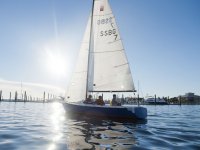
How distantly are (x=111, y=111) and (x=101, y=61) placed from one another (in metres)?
5.77

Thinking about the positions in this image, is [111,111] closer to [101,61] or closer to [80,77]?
[101,61]

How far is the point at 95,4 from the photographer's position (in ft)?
90.9

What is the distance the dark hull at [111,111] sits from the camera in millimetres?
21094

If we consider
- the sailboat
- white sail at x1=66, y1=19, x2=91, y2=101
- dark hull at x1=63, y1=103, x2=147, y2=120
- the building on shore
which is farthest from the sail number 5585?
the building on shore

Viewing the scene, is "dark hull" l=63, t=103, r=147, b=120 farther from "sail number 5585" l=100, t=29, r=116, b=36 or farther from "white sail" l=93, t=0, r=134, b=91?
"sail number 5585" l=100, t=29, r=116, b=36

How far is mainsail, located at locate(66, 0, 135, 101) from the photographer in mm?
24016

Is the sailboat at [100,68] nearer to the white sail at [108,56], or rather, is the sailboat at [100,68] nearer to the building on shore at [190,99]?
the white sail at [108,56]

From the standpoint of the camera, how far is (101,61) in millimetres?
25250

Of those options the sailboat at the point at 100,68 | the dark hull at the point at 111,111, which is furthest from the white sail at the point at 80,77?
the dark hull at the point at 111,111

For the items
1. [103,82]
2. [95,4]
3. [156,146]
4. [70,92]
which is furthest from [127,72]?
[156,146]

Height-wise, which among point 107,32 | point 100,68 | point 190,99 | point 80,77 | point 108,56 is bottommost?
point 190,99

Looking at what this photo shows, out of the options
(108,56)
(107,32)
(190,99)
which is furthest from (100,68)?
(190,99)

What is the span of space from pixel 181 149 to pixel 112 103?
14456 millimetres

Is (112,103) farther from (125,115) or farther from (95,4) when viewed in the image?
(95,4)
